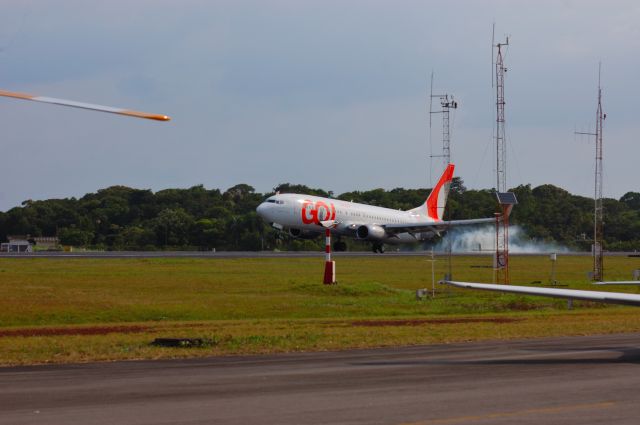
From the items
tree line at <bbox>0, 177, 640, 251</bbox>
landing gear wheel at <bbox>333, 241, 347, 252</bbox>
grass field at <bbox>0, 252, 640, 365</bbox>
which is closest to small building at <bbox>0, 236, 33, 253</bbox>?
tree line at <bbox>0, 177, 640, 251</bbox>

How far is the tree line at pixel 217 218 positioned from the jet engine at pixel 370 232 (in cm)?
2457

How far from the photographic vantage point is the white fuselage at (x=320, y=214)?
87.8 m

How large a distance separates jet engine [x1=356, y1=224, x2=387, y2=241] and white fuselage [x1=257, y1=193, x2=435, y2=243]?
8.1 inches

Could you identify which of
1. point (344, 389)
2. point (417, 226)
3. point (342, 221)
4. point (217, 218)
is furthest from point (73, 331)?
point (217, 218)

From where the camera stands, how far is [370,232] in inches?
3647

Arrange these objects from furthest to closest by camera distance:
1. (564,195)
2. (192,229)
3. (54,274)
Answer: (564,195) → (192,229) → (54,274)

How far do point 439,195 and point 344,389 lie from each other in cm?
9236

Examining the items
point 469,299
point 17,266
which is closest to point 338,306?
point 469,299

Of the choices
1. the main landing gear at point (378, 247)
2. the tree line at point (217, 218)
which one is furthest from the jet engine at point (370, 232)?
the tree line at point (217, 218)

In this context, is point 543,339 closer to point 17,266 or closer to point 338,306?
point 338,306

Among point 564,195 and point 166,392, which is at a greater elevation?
point 564,195

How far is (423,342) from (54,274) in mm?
35166

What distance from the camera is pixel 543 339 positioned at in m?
25.9

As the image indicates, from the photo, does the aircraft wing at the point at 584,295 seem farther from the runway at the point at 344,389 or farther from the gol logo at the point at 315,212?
the gol logo at the point at 315,212
